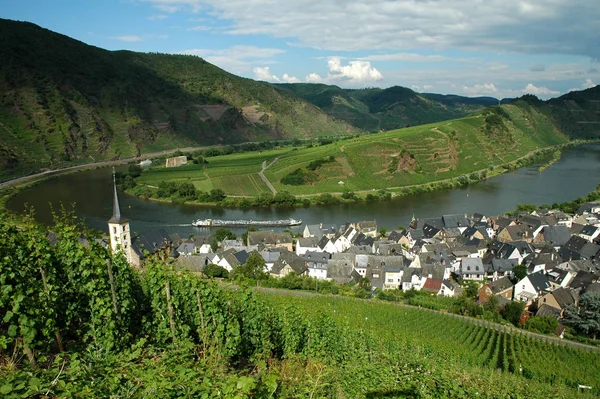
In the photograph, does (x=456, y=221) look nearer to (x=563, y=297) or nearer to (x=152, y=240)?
(x=563, y=297)

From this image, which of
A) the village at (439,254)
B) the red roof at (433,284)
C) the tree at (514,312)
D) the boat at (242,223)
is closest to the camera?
the tree at (514,312)

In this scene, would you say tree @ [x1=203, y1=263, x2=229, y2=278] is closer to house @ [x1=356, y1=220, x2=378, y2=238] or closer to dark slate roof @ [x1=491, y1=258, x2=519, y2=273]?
house @ [x1=356, y1=220, x2=378, y2=238]

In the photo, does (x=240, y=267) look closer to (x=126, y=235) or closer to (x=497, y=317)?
(x=126, y=235)

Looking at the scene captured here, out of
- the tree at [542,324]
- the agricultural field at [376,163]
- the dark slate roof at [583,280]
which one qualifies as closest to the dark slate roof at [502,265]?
the dark slate roof at [583,280]

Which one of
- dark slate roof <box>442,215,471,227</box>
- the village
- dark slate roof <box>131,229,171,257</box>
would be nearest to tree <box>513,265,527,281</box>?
the village

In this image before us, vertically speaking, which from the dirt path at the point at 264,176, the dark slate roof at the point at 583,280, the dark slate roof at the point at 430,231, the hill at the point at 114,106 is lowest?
the dark slate roof at the point at 583,280

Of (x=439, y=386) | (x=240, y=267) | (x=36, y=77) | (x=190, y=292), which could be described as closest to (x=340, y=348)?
(x=439, y=386)

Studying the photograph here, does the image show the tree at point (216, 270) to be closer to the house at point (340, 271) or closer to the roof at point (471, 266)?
the house at point (340, 271)
